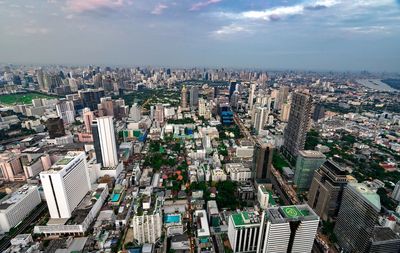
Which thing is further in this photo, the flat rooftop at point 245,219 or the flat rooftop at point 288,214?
the flat rooftop at point 245,219

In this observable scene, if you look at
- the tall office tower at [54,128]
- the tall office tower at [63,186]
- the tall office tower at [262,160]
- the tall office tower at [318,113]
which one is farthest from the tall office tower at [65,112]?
the tall office tower at [318,113]

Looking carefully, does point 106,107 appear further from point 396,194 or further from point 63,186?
point 396,194

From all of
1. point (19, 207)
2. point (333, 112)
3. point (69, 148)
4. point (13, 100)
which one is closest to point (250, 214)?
point (19, 207)

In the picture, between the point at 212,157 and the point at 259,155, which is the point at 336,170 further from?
the point at 212,157

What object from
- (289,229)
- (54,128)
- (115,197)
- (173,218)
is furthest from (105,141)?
(289,229)

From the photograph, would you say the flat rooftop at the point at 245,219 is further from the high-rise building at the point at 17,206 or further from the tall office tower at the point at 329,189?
the high-rise building at the point at 17,206

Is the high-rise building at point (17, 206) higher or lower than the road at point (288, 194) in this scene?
higher
